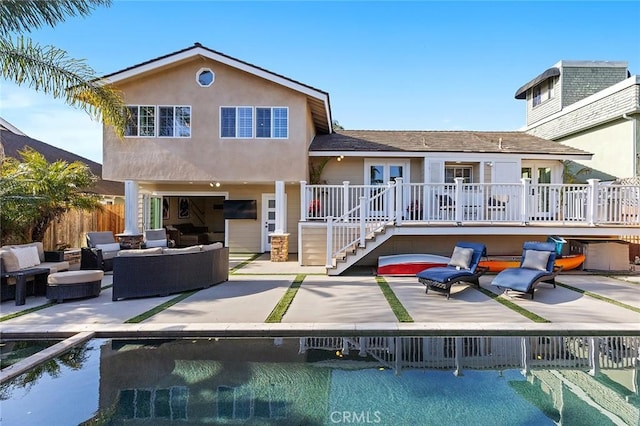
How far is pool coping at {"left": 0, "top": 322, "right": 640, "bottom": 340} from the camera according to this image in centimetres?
538

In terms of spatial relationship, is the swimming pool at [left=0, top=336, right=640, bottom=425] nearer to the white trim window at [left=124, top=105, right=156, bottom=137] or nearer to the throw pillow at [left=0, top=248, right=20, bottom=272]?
the throw pillow at [left=0, top=248, right=20, bottom=272]

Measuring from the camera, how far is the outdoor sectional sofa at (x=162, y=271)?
731cm

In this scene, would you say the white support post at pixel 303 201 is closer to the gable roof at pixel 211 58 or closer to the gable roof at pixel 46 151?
the gable roof at pixel 211 58

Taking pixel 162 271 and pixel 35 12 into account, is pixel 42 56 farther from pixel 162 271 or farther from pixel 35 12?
pixel 162 271

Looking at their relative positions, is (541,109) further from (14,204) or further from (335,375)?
(14,204)

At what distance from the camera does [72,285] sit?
23.5ft

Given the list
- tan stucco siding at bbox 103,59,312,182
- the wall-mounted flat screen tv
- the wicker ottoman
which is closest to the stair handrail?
tan stucco siding at bbox 103,59,312,182

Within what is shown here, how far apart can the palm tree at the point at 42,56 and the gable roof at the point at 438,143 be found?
740cm

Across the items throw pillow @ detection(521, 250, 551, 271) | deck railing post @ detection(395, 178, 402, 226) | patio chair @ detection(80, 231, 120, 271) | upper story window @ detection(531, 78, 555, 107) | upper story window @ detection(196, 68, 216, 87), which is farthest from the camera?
upper story window @ detection(531, 78, 555, 107)

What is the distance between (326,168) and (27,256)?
9889 mm

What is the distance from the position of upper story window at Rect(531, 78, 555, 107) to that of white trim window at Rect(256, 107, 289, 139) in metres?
16.3

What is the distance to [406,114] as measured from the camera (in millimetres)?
25062

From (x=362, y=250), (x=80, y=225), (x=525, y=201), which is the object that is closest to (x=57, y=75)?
(x=80, y=225)

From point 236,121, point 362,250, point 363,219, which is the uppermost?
point 236,121
